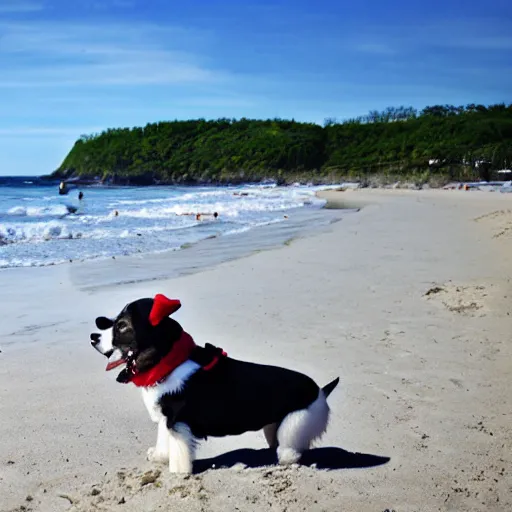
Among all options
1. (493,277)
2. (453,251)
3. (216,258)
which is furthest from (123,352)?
(453,251)

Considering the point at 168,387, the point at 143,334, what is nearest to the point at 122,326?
the point at 143,334

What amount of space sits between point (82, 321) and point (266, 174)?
90.4 meters

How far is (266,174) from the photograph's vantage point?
95062 millimetres

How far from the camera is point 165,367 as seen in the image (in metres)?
2.68

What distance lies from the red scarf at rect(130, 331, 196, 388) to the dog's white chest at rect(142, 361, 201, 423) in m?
0.02

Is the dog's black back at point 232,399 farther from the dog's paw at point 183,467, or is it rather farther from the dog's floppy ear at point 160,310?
the dog's floppy ear at point 160,310

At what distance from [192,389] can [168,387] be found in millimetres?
110

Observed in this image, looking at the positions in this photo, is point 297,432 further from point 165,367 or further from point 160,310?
point 160,310

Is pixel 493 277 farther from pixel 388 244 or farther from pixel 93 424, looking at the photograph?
pixel 93 424

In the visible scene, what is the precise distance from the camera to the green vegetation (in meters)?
75.2

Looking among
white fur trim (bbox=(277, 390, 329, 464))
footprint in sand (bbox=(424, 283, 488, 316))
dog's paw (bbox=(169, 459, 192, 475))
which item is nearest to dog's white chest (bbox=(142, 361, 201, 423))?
dog's paw (bbox=(169, 459, 192, 475))

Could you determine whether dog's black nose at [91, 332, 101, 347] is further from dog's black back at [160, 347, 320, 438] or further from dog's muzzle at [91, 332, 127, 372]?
dog's black back at [160, 347, 320, 438]

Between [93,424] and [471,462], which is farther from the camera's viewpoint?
[93,424]

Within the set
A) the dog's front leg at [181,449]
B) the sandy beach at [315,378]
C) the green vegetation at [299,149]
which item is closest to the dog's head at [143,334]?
the dog's front leg at [181,449]
